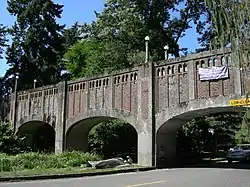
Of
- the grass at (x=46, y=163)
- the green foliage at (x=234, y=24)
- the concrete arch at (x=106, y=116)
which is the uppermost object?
the green foliage at (x=234, y=24)

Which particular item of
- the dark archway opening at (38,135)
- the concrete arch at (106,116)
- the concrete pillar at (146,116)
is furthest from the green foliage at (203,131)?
the dark archway opening at (38,135)

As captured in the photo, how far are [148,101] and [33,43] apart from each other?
28.6 metres

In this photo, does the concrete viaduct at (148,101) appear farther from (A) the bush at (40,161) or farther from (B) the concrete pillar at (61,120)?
(A) the bush at (40,161)

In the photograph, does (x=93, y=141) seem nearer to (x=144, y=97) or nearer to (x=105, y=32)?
(x=144, y=97)

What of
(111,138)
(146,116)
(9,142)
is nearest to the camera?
(146,116)

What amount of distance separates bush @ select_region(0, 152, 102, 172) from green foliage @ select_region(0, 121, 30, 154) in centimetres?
761

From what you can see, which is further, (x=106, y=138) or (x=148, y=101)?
(x=106, y=138)

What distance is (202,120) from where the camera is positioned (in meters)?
32.5

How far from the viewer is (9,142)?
28.5 metres

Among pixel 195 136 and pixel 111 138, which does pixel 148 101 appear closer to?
pixel 111 138

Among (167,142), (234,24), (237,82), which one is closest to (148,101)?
(167,142)

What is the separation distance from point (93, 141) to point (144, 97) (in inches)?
367

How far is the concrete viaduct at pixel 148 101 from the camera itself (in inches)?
761

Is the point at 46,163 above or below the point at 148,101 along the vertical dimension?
below
